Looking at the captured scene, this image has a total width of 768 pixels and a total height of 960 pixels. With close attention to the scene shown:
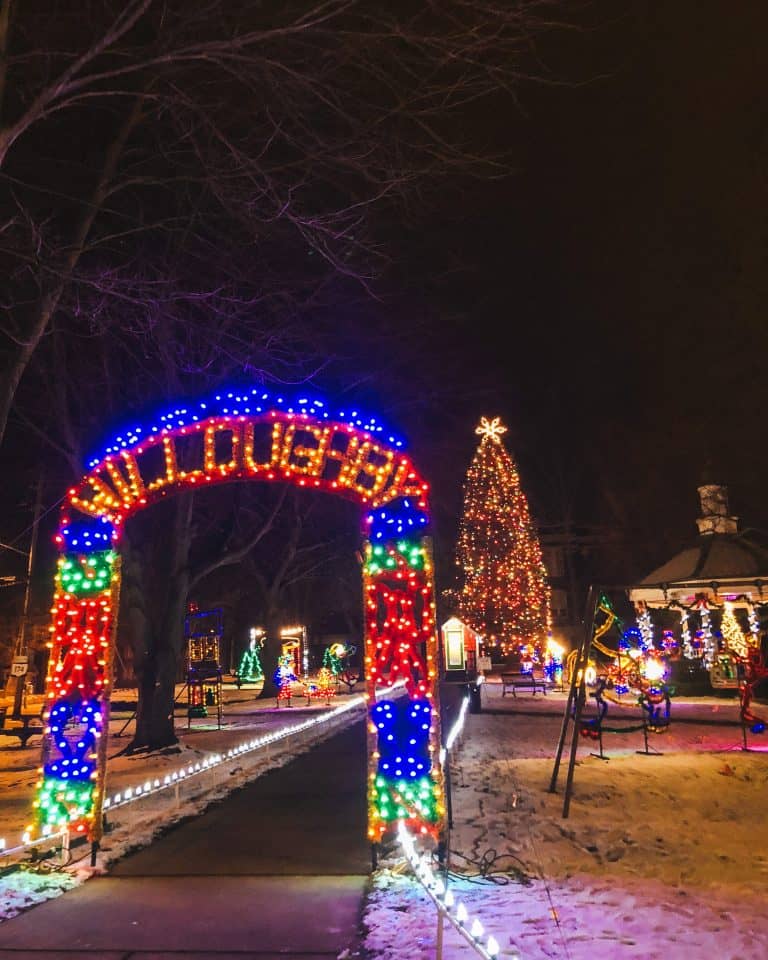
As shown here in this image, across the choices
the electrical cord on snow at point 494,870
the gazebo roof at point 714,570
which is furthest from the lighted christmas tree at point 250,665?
the electrical cord on snow at point 494,870

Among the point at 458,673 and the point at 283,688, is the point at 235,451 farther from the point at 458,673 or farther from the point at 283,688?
the point at 458,673

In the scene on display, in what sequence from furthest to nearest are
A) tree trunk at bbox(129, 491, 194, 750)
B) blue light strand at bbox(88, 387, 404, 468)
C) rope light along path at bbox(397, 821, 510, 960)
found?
1. tree trunk at bbox(129, 491, 194, 750)
2. blue light strand at bbox(88, 387, 404, 468)
3. rope light along path at bbox(397, 821, 510, 960)

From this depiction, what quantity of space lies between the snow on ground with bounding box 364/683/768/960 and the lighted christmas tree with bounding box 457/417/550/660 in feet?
77.7

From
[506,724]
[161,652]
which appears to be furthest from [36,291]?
[506,724]

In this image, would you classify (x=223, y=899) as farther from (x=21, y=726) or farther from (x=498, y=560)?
(x=498, y=560)

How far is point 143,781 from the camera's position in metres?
10.2

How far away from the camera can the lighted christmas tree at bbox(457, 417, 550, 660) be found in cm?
3534

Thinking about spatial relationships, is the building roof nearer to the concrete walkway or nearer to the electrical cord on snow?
the electrical cord on snow

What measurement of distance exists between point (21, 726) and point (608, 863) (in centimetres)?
1813

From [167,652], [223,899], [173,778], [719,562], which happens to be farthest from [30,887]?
[719,562]

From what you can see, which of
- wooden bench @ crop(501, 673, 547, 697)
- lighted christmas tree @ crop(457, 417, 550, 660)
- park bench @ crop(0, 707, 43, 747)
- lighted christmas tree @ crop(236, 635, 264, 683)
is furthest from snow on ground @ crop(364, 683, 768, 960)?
lighted christmas tree @ crop(236, 635, 264, 683)

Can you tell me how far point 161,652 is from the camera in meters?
13.7

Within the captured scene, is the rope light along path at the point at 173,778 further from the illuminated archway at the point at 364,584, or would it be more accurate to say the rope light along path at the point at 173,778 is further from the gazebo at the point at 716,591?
the gazebo at the point at 716,591

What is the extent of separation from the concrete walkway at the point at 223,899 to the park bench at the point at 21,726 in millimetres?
9346
